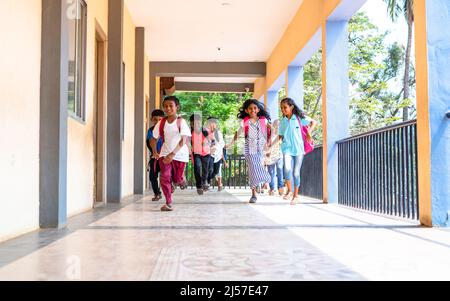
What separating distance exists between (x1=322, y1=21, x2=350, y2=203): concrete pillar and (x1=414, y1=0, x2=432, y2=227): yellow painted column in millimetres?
3596

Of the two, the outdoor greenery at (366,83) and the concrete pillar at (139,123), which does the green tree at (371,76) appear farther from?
the concrete pillar at (139,123)

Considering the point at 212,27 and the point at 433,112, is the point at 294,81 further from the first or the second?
the point at 433,112

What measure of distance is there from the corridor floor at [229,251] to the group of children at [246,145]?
1.38 m

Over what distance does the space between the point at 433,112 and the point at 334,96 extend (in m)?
4.04

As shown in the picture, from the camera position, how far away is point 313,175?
10.3 m

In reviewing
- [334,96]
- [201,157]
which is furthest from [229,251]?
[201,157]

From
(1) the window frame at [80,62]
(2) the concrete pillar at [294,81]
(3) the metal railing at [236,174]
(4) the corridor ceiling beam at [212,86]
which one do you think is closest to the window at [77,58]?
(1) the window frame at [80,62]

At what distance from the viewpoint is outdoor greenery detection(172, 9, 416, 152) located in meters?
25.0

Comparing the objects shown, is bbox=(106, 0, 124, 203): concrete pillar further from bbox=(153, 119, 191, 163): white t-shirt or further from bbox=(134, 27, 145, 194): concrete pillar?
bbox=(134, 27, 145, 194): concrete pillar

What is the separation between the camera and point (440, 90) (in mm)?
4961

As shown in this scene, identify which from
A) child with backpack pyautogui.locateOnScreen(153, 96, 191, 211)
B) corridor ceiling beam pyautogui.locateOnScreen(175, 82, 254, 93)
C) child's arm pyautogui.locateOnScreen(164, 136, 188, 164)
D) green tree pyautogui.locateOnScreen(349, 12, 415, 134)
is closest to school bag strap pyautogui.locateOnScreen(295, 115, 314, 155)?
child with backpack pyautogui.locateOnScreen(153, 96, 191, 211)
